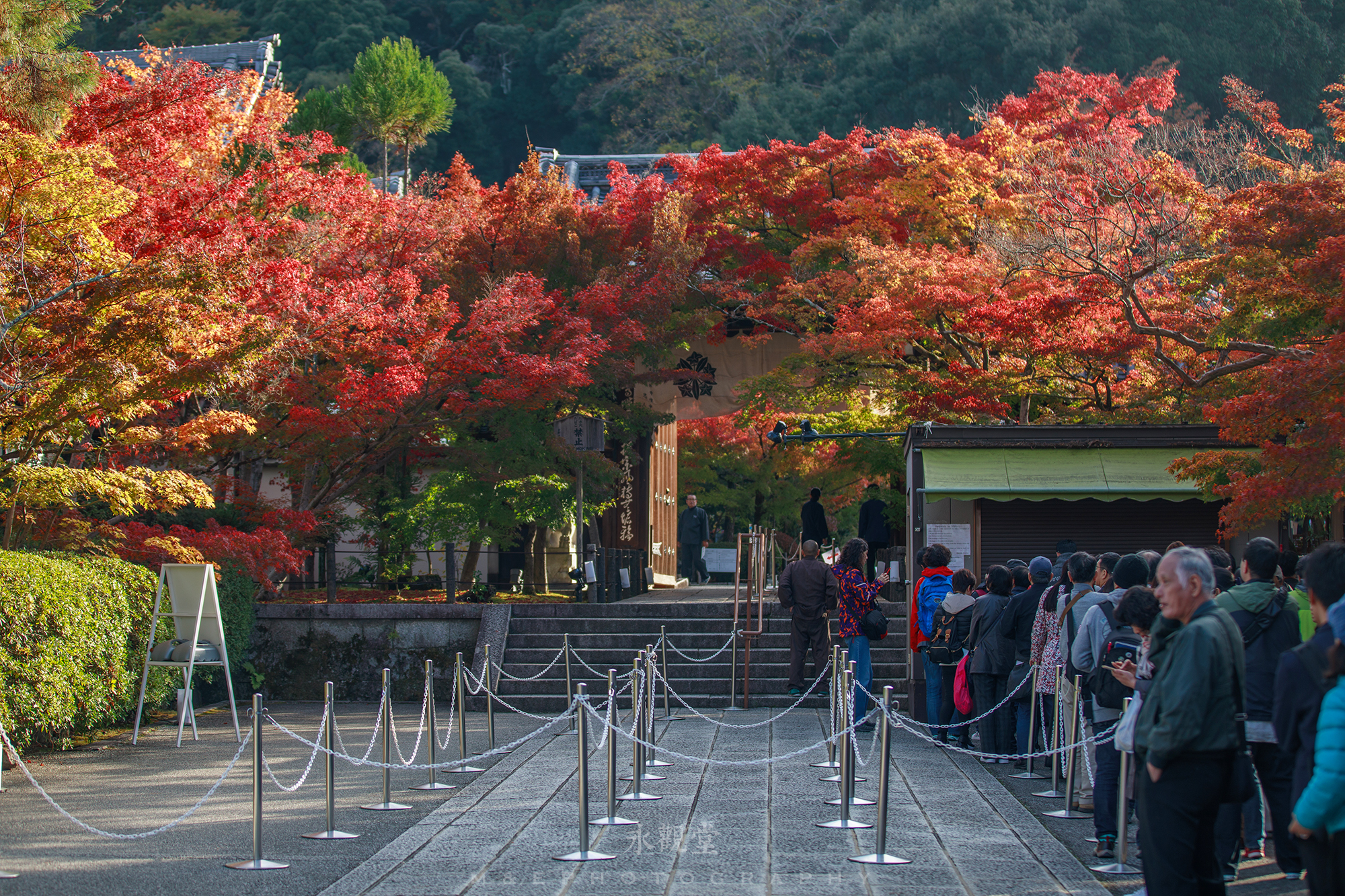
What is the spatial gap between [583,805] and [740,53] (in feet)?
133

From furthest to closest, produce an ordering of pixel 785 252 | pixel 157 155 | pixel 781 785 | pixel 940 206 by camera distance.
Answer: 1. pixel 785 252
2. pixel 940 206
3. pixel 157 155
4. pixel 781 785

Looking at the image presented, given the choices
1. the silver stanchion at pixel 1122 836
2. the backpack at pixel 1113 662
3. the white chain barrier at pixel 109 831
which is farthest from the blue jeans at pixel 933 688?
the white chain barrier at pixel 109 831

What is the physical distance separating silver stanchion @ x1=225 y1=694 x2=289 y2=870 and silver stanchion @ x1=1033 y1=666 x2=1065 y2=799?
4.86 metres

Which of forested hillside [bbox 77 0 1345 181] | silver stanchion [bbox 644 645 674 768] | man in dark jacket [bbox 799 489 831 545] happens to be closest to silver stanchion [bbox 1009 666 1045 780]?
silver stanchion [bbox 644 645 674 768]

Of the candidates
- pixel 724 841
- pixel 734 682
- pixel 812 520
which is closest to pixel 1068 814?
pixel 724 841

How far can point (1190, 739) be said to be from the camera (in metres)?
4.30

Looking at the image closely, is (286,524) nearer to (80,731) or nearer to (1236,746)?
(80,731)

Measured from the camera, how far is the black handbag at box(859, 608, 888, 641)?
35.4ft

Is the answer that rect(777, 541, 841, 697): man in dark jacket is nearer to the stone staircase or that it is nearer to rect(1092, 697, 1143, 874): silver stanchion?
the stone staircase

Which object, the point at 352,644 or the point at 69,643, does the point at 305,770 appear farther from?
the point at 352,644

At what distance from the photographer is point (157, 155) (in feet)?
43.7

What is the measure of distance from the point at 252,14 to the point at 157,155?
31.9 metres

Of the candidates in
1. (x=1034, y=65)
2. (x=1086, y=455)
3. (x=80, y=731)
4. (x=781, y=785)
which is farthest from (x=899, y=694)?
(x=1034, y=65)

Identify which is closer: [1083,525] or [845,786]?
[845,786]
